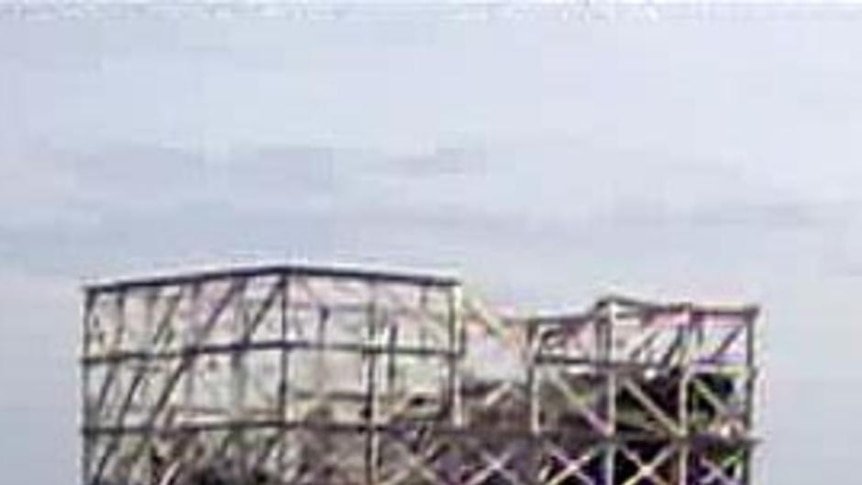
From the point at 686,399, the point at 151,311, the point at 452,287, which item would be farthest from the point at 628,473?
the point at 151,311

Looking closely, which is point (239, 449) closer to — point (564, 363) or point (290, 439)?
point (290, 439)

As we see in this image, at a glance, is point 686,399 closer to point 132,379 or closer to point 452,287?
point 452,287

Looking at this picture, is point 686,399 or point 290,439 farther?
point 686,399

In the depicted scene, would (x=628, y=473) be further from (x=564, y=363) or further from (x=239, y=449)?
(x=239, y=449)

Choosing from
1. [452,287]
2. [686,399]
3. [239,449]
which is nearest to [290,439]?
[239,449]

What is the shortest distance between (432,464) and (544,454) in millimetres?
2554

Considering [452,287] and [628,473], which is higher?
[452,287]

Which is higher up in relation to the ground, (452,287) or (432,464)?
(452,287)

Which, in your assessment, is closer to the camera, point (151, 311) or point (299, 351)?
point (299, 351)

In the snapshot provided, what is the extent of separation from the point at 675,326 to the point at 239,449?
37.1ft

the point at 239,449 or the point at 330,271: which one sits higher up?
the point at 330,271

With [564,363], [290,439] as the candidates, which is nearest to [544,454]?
[564,363]

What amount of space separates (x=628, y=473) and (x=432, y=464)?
16.4 feet

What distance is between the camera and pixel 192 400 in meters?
64.5
